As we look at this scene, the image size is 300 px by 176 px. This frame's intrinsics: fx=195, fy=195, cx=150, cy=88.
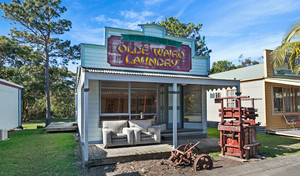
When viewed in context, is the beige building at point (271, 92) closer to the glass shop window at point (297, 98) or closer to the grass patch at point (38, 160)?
the glass shop window at point (297, 98)

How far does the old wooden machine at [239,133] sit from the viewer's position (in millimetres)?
5766

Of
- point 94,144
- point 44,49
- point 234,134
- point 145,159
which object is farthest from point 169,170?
point 44,49

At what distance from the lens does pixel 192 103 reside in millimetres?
9336

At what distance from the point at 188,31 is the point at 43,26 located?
1453 centimetres

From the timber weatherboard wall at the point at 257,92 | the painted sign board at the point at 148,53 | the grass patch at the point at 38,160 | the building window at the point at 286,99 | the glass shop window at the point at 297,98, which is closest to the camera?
the grass patch at the point at 38,160

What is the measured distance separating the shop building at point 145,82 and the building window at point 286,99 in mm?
5095

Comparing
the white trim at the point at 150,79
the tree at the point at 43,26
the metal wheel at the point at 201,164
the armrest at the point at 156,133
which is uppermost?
the tree at the point at 43,26

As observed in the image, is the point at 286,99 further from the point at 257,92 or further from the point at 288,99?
the point at 257,92

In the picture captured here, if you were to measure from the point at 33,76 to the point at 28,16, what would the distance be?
18.8ft

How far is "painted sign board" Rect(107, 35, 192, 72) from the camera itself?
7.75m

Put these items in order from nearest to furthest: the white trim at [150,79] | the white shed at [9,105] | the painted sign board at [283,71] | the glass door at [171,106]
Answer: the white trim at [150,79]
the glass door at [171,106]
the white shed at [9,105]
the painted sign board at [283,71]

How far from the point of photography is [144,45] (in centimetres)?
824

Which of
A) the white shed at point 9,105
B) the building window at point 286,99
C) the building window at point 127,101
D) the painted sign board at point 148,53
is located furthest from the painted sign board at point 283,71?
the white shed at point 9,105

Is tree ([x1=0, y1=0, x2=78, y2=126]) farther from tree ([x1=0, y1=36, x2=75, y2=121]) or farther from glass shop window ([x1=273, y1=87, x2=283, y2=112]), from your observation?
glass shop window ([x1=273, y1=87, x2=283, y2=112])
